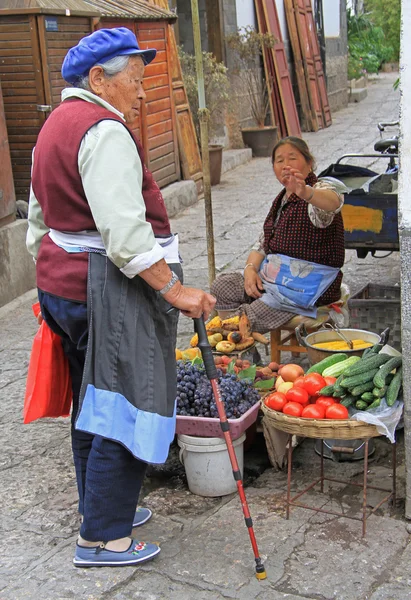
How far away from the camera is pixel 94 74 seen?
110 inches

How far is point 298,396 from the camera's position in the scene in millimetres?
3268

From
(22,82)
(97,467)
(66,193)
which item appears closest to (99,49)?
(66,193)

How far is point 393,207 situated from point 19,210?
337 cm

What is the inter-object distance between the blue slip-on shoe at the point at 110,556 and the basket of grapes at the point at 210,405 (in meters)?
0.60

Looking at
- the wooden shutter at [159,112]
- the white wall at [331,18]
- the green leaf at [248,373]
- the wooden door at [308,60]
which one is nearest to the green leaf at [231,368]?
the green leaf at [248,373]

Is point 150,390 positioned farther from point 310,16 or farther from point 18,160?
point 310,16

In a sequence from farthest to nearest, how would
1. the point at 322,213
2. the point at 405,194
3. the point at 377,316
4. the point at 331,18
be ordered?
1. the point at 331,18
2. the point at 377,316
3. the point at 322,213
4. the point at 405,194

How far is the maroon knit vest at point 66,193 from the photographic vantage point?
2.73 meters

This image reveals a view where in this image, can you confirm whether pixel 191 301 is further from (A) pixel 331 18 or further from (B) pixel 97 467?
(A) pixel 331 18

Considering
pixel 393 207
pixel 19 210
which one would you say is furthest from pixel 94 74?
pixel 19 210

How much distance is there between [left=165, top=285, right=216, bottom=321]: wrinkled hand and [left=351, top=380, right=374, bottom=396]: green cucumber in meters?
0.71

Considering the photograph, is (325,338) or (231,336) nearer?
(325,338)

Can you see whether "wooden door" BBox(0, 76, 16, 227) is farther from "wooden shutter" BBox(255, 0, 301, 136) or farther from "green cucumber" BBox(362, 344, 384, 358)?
"wooden shutter" BBox(255, 0, 301, 136)

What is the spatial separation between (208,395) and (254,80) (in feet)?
35.1
